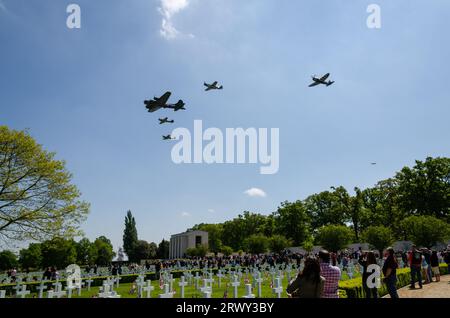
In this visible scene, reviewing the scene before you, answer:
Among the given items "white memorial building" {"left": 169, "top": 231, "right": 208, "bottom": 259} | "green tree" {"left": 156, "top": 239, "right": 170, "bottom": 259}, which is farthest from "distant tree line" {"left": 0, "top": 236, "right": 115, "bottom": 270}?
"white memorial building" {"left": 169, "top": 231, "right": 208, "bottom": 259}

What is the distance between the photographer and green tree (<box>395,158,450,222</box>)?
53188 mm

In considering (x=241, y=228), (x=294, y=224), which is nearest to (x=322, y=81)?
(x=294, y=224)

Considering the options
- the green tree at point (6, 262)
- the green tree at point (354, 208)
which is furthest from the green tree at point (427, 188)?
the green tree at point (6, 262)

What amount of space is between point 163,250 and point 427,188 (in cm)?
6773

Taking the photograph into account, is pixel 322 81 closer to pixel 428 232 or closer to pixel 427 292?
pixel 427 292

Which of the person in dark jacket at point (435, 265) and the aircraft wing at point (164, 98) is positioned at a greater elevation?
the aircraft wing at point (164, 98)

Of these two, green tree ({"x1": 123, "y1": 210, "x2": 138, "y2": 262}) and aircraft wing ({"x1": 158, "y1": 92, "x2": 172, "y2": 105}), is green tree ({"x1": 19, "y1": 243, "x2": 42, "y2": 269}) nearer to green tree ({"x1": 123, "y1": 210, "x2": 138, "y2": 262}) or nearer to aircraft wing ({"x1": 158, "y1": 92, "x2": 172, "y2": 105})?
green tree ({"x1": 123, "y1": 210, "x2": 138, "y2": 262})

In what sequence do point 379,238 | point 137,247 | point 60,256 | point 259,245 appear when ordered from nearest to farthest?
1. point 379,238
2. point 259,245
3. point 60,256
4. point 137,247

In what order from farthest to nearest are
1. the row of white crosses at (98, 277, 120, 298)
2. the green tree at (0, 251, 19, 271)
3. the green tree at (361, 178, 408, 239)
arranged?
the green tree at (0, 251, 19, 271) → the green tree at (361, 178, 408, 239) → the row of white crosses at (98, 277, 120, 298)

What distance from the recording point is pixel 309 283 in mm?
4422

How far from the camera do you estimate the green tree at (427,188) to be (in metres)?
53.2

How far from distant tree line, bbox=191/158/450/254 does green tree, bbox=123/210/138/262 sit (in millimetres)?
24830

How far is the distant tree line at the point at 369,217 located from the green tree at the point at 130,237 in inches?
978

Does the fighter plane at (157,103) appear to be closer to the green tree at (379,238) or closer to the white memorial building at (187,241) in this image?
the green tree at (379,238)
